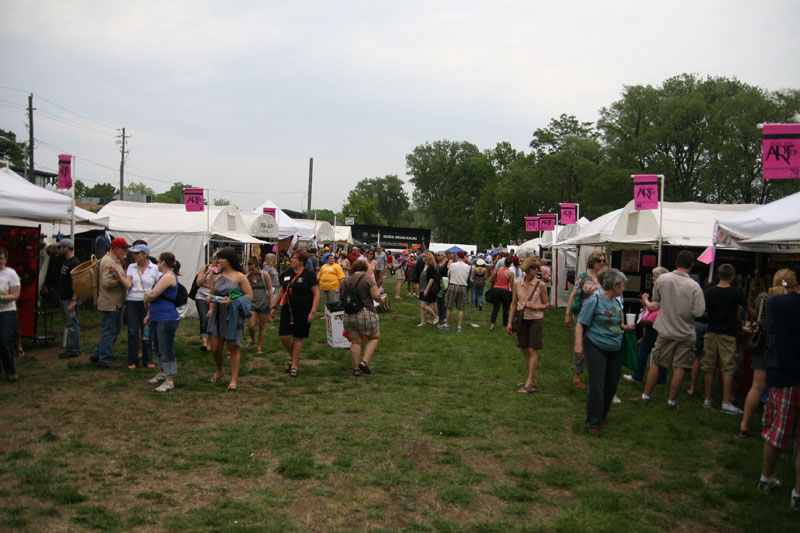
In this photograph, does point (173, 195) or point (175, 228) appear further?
point (173, 195)

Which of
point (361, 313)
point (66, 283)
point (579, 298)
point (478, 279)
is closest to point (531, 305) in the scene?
point (579, 298)

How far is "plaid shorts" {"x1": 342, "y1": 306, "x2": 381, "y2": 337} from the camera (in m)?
7.79

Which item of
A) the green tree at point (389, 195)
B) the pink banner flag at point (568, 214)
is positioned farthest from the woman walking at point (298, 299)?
the green tree at point (389, 195)

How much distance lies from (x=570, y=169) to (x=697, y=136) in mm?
10133

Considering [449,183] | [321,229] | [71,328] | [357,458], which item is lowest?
[357,458]

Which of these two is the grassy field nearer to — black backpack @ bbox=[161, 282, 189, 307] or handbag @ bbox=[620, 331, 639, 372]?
handbag @ bbox=[620, 331, 639, 372]

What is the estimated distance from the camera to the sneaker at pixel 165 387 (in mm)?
6684

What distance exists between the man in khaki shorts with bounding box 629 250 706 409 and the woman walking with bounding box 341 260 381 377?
12.2 ft

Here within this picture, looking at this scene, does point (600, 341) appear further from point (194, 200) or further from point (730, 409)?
point (194, 200)

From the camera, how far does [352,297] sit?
7633mm

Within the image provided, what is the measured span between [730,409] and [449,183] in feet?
270

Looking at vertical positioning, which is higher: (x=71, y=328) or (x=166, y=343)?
(x=166, y=343)

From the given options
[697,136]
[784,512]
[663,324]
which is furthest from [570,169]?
[784,512]

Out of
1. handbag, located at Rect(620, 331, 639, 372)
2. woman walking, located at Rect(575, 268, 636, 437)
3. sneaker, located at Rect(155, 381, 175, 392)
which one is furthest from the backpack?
handbag, located at Rect(620, 331, 639, 372)
